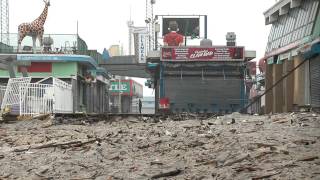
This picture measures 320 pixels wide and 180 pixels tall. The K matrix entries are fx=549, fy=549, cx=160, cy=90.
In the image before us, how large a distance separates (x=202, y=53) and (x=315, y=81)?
4.97m

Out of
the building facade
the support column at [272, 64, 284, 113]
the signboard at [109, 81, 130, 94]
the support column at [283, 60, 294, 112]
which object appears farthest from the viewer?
the signboard at [109, 81, 130, 94]

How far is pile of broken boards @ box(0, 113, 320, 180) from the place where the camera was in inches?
266

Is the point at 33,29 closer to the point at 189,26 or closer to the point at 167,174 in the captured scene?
the point at 189,26

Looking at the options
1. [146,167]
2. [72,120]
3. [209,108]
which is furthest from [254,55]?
[146,167]

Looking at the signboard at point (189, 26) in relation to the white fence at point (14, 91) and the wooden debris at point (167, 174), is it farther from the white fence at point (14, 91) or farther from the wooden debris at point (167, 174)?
the wooden debris at point (167, 174)

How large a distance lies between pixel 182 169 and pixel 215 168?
17.5 inches

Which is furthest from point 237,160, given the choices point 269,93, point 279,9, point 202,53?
point 279,9

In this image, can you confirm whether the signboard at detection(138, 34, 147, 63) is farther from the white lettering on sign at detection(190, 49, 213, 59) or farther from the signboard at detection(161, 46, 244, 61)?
the white lettering on sign at detection(190, 49, 213, 59)

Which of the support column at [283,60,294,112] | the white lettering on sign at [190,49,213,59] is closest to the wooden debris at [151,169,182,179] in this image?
the white lettering on sign at [190,49,213,59]

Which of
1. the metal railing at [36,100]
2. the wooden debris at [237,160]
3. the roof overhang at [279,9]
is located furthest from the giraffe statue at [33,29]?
the wooden debris at [237,160]

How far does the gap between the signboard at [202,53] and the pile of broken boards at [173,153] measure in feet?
35.1

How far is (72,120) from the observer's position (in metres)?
16.5

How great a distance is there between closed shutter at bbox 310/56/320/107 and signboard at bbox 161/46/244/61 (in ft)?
10.5

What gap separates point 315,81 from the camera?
75.6ft
